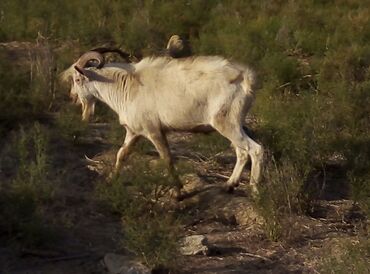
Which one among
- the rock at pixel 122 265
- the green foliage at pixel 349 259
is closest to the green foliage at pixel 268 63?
the green foliage at pixel 349 259

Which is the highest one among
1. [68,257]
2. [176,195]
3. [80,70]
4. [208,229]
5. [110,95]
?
[80,70]

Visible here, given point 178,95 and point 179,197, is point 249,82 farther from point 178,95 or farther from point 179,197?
point 179,197

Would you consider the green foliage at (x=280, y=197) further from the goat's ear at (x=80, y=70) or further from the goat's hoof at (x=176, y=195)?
the goat's ear at (x=80, y=70)

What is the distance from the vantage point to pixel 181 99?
10.3 m

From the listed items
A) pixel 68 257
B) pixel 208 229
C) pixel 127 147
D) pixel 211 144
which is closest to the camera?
pixel 68 257

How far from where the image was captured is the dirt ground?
839cm

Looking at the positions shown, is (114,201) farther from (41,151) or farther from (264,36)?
(264,36)

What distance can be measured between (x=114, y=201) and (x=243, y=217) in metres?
1.38

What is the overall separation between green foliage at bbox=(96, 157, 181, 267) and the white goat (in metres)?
0.38

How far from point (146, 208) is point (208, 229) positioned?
67 cm

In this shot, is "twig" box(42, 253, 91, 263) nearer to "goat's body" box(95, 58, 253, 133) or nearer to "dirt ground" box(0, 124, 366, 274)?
"dirt ground" box(0, 124, 366, 274)

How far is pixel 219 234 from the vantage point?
930 cm

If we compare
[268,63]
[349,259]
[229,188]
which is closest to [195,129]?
[229,188]

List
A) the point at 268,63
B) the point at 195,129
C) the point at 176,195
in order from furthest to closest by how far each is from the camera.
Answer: the point at 268,63, the point at 195,129, the point at 176,195
